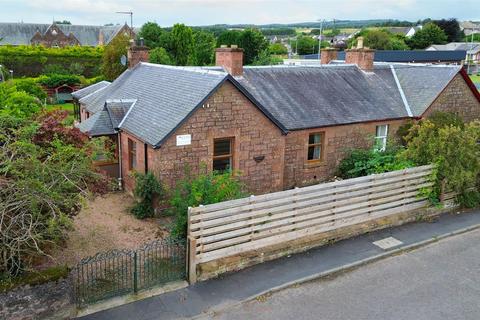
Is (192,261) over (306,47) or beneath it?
beneath

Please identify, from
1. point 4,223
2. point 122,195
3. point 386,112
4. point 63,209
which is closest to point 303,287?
point 63,209

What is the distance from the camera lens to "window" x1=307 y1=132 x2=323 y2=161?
2008cm

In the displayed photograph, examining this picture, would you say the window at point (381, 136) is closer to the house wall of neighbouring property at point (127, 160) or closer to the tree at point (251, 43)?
the house wall of neighbouring property at point (127, 160)

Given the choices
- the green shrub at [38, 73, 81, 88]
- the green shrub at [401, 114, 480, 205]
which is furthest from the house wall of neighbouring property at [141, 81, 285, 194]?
the green shrub at [38, 73, 81, 88]

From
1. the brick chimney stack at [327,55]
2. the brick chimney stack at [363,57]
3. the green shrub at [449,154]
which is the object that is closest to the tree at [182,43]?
the brick chimney stack at [327,55]

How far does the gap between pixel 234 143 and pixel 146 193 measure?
12.3ft

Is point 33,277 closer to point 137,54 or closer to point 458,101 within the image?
point 137,54

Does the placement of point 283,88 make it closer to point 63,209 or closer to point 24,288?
point 63,209

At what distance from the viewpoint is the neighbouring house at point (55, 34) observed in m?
83.4

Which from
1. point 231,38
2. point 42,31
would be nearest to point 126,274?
Result: point 231,38

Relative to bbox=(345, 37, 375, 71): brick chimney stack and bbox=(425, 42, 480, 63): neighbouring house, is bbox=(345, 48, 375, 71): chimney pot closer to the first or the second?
bbox=(345, 37, 375, 71): brick chimney stack

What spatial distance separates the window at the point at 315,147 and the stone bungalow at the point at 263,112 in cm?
4

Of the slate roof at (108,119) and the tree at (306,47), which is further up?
the tree at (306,47)

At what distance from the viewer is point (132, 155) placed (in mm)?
18578
